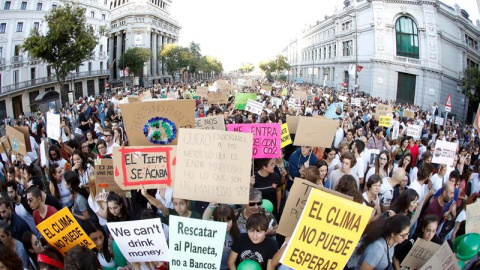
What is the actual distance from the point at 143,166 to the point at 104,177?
979 mm

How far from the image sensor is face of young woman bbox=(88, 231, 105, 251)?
3828 millimetres

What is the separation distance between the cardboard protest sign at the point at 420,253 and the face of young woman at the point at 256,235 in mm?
1569

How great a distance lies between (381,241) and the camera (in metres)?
3.42

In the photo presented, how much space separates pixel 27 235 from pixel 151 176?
1.57 meters

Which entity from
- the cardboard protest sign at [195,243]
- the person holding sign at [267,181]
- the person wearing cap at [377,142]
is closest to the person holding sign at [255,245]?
the cardboard protest sign at [195,243]

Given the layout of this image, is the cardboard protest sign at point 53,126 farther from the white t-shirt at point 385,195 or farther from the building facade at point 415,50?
the building facade at point 415,50

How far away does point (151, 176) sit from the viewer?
451cm

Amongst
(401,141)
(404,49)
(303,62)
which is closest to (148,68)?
(303,62)

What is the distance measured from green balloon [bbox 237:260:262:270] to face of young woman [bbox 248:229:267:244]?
215 millimetres

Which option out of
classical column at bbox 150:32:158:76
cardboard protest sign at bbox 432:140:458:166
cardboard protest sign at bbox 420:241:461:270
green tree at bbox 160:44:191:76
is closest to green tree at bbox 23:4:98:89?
cardboard protest sign at bbox 432:140:458:166

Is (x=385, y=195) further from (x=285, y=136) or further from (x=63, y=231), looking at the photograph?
(x=63, y=231)

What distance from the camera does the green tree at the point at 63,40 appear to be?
23.8m

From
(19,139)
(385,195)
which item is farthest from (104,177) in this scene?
(385,195)

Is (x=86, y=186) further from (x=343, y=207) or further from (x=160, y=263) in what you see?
(x=343, y=207)
